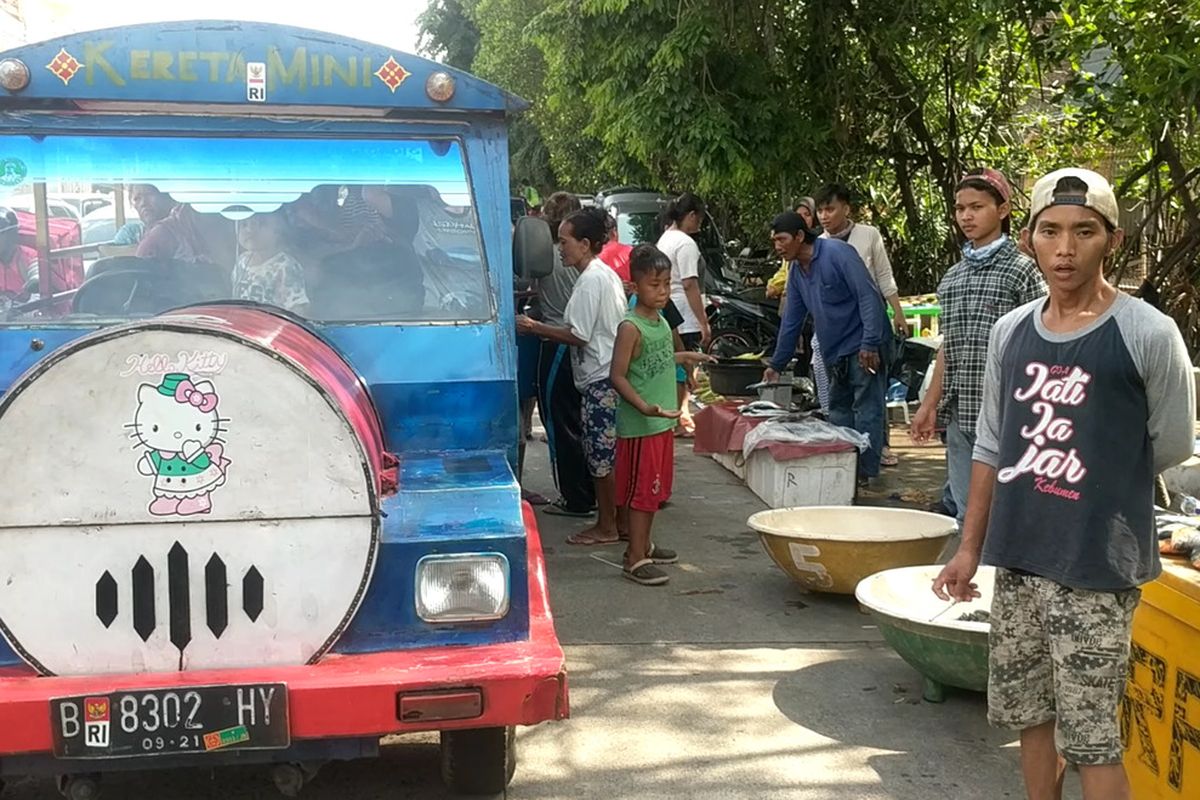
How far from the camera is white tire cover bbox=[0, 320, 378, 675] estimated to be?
3.19m

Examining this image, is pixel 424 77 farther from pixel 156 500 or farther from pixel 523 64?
pixel 523 64

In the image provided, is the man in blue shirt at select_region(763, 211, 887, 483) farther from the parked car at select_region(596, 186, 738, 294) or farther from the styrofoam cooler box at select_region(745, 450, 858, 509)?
the parked car at select_region(596, 186, 738, 294)

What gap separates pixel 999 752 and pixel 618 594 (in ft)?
Answer: 7.63

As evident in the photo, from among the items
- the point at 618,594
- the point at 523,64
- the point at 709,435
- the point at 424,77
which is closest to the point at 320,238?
the point at 424,77

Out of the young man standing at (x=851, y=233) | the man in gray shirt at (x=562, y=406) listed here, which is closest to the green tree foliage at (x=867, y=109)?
the young man standing at (x=851, y=233)

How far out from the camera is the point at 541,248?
181 inches

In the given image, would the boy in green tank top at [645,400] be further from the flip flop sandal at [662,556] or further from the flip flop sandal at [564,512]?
the flip flop sandal at [564,512]

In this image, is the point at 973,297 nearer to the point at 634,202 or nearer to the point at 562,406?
the point at 562,406

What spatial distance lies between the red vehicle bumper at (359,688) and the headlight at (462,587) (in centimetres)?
11

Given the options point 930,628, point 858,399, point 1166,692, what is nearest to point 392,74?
point 930,628

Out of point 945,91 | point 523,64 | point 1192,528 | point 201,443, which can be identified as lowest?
point 1192,528

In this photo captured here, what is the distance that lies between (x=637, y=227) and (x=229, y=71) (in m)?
13.2

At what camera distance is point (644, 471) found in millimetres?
6246

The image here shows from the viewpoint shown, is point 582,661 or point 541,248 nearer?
point 541,248
